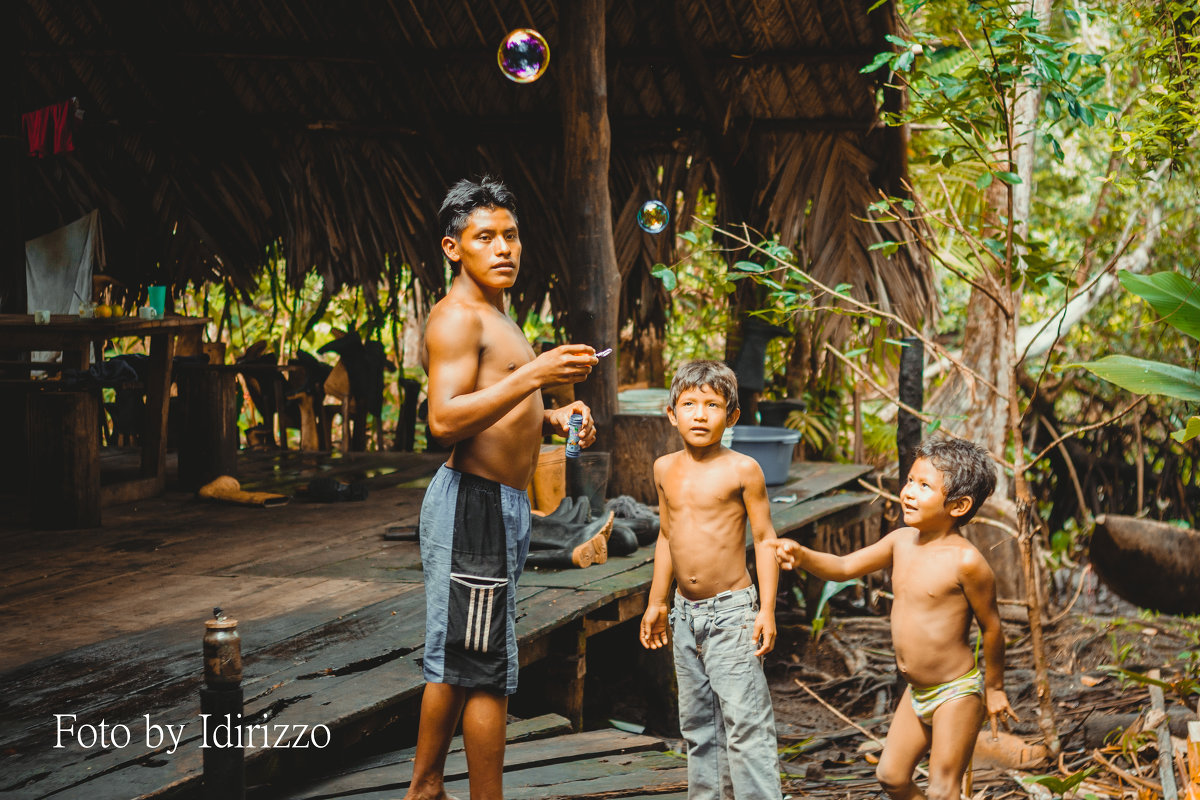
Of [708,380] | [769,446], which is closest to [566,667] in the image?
[708,380]

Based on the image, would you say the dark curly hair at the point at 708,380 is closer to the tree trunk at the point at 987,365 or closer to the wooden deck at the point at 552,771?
the wooden deck at the point at 552,771

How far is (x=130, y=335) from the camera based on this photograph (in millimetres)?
5723

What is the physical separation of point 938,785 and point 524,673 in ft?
6.62

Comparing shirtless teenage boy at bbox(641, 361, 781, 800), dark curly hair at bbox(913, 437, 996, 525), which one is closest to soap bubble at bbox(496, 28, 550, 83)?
shirtless teenage boy at bbox(641, 361, 781, 800)

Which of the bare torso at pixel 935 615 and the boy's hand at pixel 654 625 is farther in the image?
the boy's hand at pixel 654 625

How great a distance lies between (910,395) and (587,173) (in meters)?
2.00

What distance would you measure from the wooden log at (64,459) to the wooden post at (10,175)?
223 centimetres

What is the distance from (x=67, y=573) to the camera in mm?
4336

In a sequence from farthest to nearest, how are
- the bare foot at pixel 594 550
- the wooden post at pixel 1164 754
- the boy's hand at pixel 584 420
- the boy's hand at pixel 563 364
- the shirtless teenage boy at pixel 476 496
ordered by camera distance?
the bare foot at pixel 594 550, the wooden post at pixel 1164 754, the boy's hand at pixel 584 420, the shirtless teenage boy at pixel 476 496, the boy's hand at pixel 563 364

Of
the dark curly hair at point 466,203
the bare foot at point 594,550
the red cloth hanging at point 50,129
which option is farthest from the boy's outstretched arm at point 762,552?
the red cloth hanging at point 50,129

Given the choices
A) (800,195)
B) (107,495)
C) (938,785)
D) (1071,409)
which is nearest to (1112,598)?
(1071,409)

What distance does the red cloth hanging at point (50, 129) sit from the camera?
21.5 feet

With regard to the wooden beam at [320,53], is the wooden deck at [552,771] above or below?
below

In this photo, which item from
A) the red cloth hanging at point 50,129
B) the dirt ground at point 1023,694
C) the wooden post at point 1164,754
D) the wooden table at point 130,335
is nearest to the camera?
the wooden post at point 1164,754
